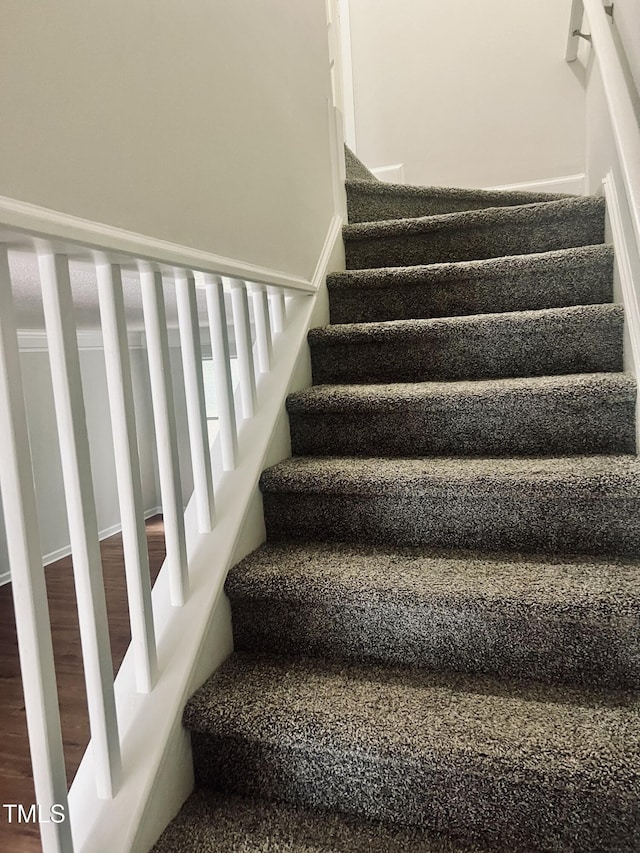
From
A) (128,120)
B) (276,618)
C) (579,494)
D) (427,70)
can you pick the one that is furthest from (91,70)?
(427,70)

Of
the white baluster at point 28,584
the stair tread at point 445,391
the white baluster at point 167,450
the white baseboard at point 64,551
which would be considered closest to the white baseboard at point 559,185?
the stair tread at point 445,391

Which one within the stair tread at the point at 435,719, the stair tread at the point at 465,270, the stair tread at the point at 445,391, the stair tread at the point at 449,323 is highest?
the stair tread at the point at 465,270

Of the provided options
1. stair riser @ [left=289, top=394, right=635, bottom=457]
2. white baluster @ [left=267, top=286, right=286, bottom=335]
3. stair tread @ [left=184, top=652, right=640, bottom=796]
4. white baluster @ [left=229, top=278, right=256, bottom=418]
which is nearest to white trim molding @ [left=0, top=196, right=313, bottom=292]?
white baluster @ [left=229, top=278, right=256, bottom=418]

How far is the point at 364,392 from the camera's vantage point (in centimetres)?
172

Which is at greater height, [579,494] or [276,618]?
[579,494]

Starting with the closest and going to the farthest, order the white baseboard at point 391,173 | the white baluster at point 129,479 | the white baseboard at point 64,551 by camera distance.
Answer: the white baluster at point 129,479 < the white baseboard at point 391,173 < the white baseboard at point 64,551

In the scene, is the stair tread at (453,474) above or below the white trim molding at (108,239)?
below

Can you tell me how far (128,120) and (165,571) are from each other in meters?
0.88

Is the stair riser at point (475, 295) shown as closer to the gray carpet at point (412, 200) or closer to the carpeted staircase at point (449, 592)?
the carpeted staircase at point (449, 592)

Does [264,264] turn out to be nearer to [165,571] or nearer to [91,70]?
[91,70]

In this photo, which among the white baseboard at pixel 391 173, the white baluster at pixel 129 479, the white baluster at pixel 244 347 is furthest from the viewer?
the white baseboard at pixel 391 173

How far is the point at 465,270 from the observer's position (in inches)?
76.2

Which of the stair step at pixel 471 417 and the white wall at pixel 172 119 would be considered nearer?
the white wall at pixel 172 119

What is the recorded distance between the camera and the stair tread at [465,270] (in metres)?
1.80
